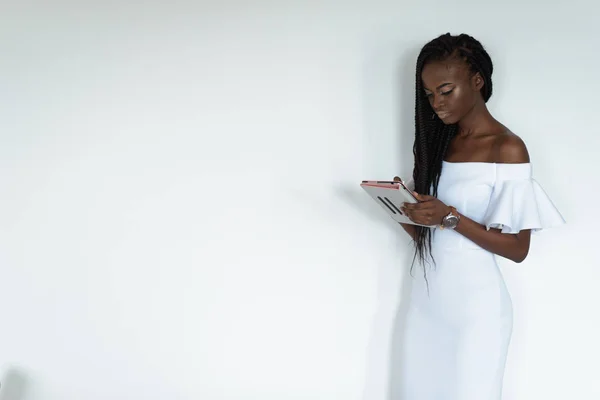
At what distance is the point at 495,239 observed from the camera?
1.84 meters

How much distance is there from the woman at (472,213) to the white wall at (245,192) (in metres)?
0.34

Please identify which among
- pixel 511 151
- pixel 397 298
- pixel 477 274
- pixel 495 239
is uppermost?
pixel 511 151

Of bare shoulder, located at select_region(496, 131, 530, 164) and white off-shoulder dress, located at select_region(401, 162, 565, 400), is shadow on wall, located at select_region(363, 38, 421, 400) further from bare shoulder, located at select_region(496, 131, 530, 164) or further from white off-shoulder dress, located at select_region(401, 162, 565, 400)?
bare shoulder, located at select_region(496, 131, 530, 164)

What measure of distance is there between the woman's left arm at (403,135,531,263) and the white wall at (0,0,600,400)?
420 millimetres

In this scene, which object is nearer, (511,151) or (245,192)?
(511,151)

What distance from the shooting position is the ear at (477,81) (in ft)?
6.23

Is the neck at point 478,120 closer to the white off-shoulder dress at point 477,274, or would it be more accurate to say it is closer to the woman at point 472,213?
the woman at point 472,213

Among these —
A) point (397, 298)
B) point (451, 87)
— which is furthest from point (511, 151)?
point (397, 298)

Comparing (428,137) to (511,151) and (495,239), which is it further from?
(495,239)

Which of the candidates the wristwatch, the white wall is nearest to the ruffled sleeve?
the wristwatch

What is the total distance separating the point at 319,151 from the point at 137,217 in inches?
27.6

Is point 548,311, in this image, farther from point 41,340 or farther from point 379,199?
point 41,340

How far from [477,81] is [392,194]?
43cm

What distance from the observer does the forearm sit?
1.83m
